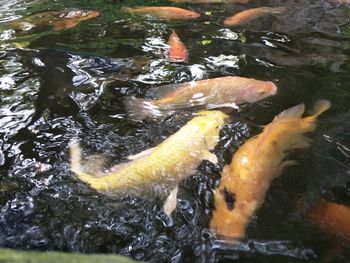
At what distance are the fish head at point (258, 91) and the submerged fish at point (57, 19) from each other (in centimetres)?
338

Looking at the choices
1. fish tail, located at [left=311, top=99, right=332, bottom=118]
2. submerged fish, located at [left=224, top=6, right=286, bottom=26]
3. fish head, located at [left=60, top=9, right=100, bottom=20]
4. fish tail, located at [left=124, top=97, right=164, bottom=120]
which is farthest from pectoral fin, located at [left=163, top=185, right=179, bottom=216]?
fish head, located at [left=60, top=9, right=100, bottom=20]

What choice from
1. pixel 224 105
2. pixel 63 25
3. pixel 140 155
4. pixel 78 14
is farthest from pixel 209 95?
pixel 78 14

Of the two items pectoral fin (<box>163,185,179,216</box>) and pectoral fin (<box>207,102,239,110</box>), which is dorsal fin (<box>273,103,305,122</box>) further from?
pectoral fin (<box>163,185,179,216</box>)

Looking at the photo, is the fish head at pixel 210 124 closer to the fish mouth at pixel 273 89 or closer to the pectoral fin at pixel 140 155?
the pectoral fin at pixel 140 155

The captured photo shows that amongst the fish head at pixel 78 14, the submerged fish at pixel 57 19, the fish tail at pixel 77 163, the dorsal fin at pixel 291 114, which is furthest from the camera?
the fish head at pixel 78 14

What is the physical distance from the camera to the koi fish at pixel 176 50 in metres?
5.09

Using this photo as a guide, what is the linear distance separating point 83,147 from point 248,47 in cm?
272

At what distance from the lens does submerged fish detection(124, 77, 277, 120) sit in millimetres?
4086

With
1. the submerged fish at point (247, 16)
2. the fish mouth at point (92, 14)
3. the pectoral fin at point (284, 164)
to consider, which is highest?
the pectoral fin at point (284, 164)

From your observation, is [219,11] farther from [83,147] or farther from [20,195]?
[20,195]

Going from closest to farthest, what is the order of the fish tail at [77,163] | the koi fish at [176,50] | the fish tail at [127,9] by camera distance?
the fish tail at [77,163], the koi fish at [176,50], the fish tail at [127,9]

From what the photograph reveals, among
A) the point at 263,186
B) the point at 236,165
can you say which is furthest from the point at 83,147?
the point at 263,186

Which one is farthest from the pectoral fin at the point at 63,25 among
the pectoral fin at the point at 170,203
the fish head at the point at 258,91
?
the pectoral fin at the point at 170,203

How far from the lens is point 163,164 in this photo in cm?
309
